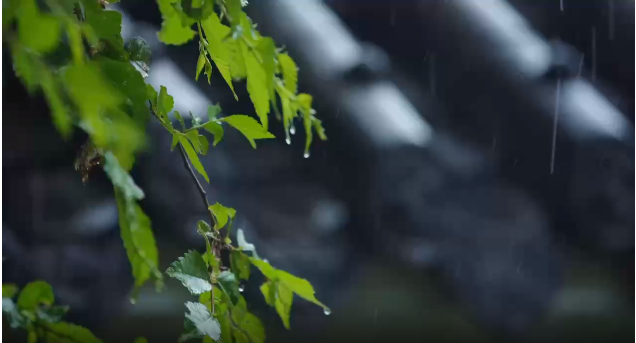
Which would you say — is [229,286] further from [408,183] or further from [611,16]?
[611,16]

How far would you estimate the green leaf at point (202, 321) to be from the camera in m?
0.38

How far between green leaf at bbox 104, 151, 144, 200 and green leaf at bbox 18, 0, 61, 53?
54 mm

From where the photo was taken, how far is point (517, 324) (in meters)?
1.61

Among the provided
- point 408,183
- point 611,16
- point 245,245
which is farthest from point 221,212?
point 611,16

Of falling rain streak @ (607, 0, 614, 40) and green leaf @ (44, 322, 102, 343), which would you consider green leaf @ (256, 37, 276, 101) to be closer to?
green leaf @ (44, 322, 102, 343)

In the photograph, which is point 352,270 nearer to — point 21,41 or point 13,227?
point 13,227

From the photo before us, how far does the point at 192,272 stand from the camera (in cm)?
40

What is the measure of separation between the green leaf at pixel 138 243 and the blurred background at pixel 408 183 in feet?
4.34

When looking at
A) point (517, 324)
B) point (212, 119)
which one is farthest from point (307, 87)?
point (212, 119)

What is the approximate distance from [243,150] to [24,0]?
4.51ft

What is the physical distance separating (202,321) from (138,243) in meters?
0.16

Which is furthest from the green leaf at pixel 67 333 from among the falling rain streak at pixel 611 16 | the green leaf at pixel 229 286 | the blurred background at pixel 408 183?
the falling rain streak at pixel 611 16

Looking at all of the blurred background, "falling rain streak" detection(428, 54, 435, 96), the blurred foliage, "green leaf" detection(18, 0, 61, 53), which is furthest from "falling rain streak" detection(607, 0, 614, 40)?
"green leaf" detection(18, 0, 61, 53)

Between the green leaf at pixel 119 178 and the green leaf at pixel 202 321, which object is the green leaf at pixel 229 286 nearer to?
the green leaf at pixel 202 321
